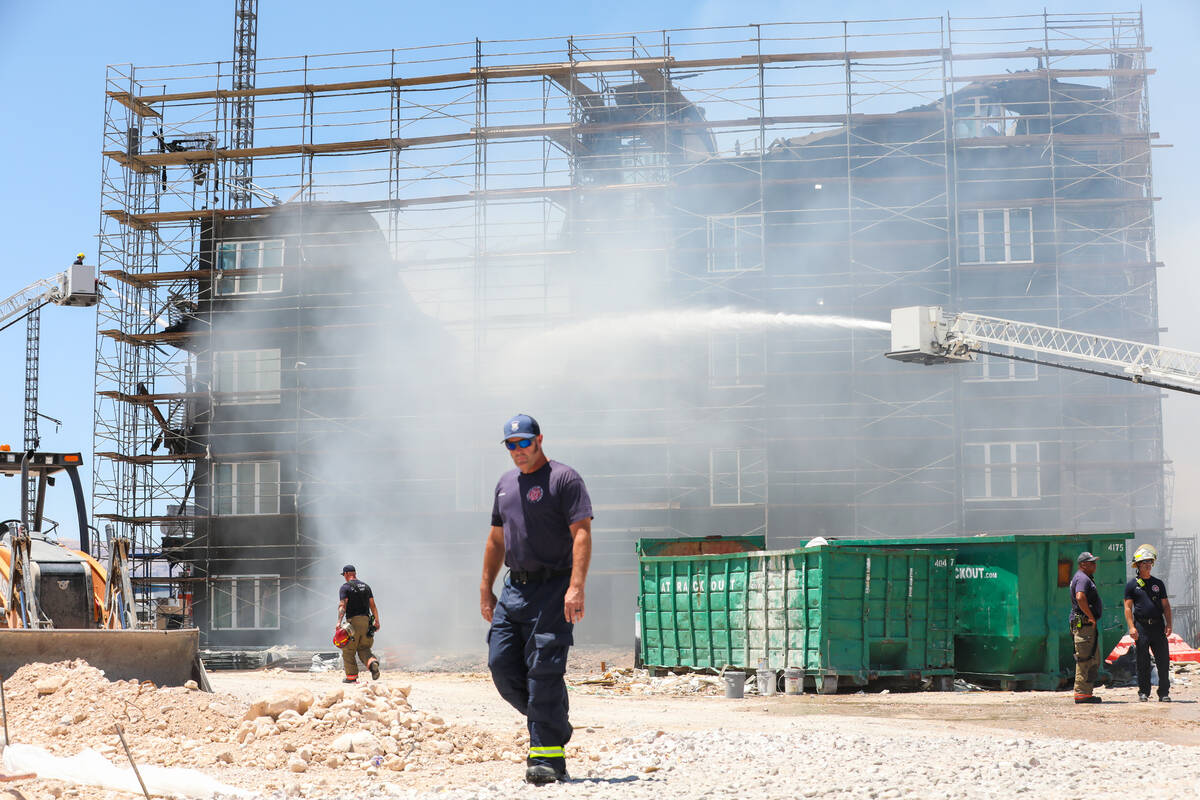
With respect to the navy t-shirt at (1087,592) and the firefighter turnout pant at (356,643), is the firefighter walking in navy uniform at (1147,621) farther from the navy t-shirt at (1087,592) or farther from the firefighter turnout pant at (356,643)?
the firefighter turnout pant at (356,643)

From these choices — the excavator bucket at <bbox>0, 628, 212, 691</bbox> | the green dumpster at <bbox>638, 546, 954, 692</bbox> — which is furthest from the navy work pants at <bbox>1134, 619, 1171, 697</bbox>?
the excavator bucket at <bbox>0, 628, 212, 691</bbox>

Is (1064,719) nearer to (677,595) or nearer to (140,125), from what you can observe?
(677,595)

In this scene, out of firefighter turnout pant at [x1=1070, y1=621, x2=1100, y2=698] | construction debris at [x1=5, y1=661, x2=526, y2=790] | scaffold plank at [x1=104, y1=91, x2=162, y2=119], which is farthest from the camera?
scaffold plank at [x1=104, y1=91, x2=162, y2=119]

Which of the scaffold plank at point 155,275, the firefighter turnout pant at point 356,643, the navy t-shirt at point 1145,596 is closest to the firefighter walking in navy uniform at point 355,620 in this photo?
the firefighter turnout pant at point 356,643

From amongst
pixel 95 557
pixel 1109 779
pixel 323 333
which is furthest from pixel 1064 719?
pixel 323 333

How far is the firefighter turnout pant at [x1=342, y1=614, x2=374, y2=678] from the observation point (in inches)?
623

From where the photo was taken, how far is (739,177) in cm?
3262

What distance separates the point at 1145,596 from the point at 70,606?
32.5ft

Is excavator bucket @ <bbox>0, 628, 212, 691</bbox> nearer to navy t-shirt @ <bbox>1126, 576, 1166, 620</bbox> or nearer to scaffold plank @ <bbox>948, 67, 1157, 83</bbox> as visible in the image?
navy t-shirt @ <bbox>1126, 576, 1166, 620</bbox>

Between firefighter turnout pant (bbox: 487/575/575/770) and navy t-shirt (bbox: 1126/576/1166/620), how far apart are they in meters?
8.14

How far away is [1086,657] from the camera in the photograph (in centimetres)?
1273

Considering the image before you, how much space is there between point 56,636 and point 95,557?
12.9 feet

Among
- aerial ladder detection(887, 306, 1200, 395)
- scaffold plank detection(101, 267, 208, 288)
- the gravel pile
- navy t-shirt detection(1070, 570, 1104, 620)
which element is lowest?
the gravel pile

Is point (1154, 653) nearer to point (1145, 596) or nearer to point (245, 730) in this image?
point (1145, 596)
